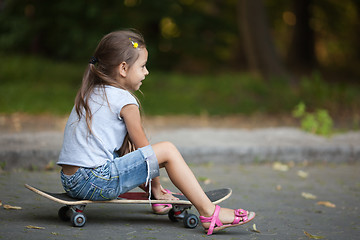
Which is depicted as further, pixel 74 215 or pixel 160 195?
pixel 160 195

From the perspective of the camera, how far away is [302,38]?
22.5m

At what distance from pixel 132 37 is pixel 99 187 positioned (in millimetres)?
1028

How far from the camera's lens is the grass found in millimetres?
10211

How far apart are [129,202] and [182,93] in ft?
31.4

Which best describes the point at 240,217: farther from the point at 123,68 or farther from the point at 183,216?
the point at 123,68

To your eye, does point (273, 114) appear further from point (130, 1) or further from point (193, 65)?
point (193, 65)

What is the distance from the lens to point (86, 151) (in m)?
3.36

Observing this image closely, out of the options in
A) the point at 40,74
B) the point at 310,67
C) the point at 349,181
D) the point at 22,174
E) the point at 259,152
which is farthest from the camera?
the point at 310,67

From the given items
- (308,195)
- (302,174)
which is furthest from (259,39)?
(308,195)

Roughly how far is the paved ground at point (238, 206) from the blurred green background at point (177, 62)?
347 centimetres

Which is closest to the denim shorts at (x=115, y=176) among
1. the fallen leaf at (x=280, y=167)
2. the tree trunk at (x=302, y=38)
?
the fallen leaf at (x=280, y=167)

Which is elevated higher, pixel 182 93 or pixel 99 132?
pixel 99 132

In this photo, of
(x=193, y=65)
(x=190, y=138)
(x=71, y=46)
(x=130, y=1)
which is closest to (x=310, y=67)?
(x=193, y=65)

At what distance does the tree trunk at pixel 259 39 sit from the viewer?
1436cm
